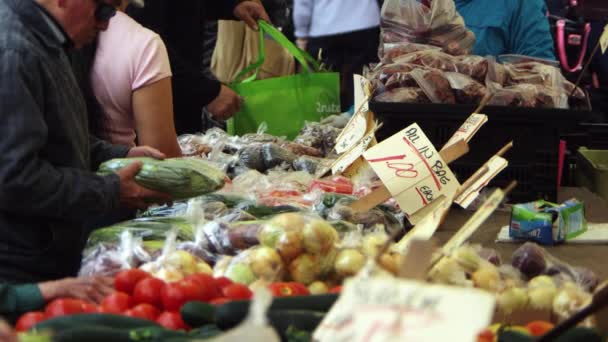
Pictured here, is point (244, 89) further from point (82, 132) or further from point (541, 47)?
point (82, 132)

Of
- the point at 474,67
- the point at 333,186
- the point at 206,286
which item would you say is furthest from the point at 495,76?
the point at 206,286

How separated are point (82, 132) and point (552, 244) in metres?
1.63

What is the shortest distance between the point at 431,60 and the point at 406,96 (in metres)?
0.27

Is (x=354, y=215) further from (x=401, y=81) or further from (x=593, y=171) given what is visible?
(x=593, y=171)

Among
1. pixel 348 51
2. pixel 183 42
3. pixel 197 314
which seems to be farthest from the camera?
pixel 348 51

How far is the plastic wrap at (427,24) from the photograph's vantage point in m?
4.22

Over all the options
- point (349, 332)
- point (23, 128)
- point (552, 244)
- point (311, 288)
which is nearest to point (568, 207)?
point (552, 244)

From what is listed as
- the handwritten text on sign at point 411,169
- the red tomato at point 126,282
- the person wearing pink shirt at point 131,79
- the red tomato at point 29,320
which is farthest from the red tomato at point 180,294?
the person wearing pink shirt at point 131,79

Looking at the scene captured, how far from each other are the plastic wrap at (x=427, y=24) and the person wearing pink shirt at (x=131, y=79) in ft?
4.07

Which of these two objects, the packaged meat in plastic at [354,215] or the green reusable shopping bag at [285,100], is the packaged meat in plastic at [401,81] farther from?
the green reusable shopping bag at [285,100]

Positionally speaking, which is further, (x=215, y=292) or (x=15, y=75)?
(x=15, y=75)

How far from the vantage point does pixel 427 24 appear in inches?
166

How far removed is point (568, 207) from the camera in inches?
128

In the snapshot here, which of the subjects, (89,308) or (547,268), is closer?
(89,308)
